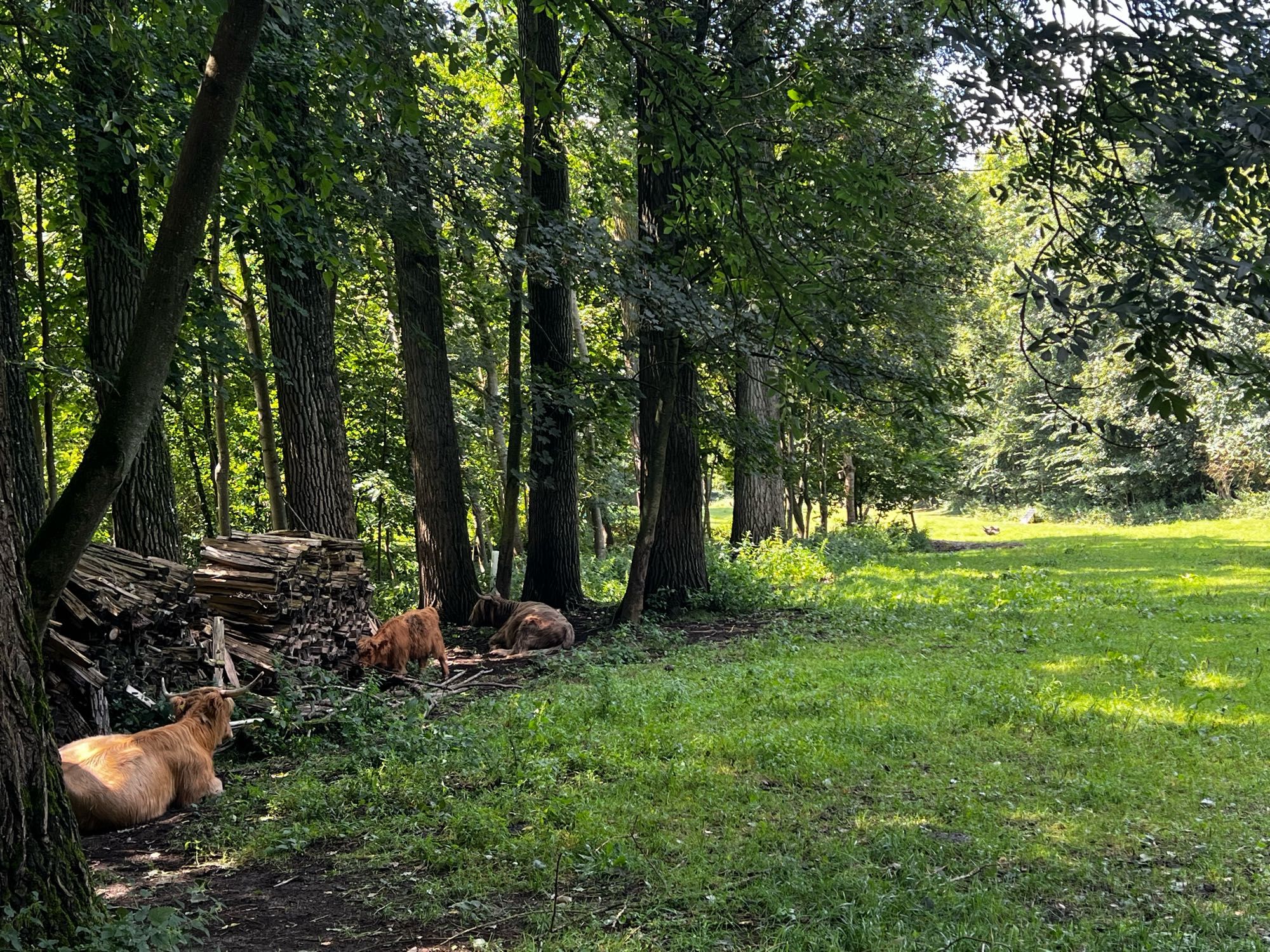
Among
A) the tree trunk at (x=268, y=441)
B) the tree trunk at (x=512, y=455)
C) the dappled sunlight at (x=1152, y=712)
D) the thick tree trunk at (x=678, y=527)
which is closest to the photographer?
the dappled sunlight at (x=1152, y=712)

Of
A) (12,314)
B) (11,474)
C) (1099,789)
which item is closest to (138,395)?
(11,474)

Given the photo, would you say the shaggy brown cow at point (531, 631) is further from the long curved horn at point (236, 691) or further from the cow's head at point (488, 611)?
the long curved horn at point (236, 691)

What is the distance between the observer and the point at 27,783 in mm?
3143

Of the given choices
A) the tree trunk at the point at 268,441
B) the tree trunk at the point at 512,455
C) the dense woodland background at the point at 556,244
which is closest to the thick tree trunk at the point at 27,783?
the dense woodland background at the point at 556,244

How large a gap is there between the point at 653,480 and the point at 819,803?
663cm

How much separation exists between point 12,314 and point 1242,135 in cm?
784

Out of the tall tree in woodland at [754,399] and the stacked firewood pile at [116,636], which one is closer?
the tall tree in woodland at [754,399]

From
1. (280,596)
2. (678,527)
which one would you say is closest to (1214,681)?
(678,527)

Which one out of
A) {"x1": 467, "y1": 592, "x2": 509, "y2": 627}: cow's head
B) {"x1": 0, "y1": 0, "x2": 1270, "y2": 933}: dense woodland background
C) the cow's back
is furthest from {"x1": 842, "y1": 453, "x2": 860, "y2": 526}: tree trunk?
the cow's back

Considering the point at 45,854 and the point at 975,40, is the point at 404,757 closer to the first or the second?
the point at 45,854

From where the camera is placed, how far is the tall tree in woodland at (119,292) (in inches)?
314

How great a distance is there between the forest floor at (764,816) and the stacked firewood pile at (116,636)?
101cm

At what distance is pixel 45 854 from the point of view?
126 inches

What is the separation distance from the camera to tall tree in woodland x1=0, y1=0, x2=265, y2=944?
3.11 m
